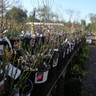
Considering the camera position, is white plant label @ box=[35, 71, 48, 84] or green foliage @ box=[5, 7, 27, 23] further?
green foliage @ box=[5, 7, 27, 23]

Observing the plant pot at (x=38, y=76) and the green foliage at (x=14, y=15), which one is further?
the green foliage at (x=14, y=15)

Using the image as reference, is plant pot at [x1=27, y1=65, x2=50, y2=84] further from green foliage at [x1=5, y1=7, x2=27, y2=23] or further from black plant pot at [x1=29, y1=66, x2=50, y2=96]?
green foliage at [x1=5, y1=7, x2=27, y2=23]

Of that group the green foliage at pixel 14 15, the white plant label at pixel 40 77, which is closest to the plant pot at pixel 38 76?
the white plant label at pixel 40 77

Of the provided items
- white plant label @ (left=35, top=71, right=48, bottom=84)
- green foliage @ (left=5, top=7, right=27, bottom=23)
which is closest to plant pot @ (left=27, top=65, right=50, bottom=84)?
white plant label @ (left=35, top=71, right=48, bottom=84)

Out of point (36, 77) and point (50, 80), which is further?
point (50, 80)

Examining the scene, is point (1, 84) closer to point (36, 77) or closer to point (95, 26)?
Result: point (36, 77)

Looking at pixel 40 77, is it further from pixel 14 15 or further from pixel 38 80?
pixel 14 15

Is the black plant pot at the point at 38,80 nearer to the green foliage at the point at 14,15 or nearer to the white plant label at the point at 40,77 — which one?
the white plant label at the point at 40,77

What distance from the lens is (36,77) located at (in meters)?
1.12

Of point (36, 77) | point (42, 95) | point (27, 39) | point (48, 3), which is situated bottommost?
point (42, 95)

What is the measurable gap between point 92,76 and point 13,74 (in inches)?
133

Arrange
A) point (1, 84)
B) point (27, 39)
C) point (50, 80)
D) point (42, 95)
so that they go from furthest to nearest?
point (27, 39), point (50, 80), point (42, 95), point (1, 84)

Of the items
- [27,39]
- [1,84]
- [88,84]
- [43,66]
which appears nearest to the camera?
[1,84]

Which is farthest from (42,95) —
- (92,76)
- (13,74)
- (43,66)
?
(92,76)
